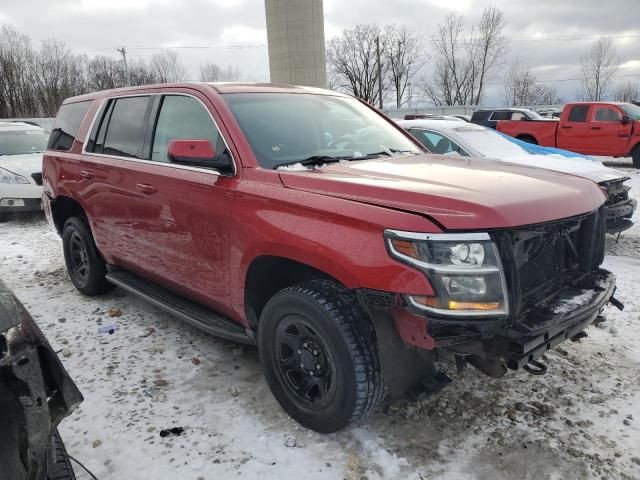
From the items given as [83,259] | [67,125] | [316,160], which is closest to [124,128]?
[67,125]

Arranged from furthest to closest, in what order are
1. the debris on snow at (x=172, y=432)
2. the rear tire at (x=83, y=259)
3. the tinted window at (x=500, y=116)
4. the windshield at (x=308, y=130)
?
the tinted window at (x=500, y=116) → the rear tire at (x=83, y=259) → the windshield at (x=308, y=130) → the debris on snow at (x=172, y=432)

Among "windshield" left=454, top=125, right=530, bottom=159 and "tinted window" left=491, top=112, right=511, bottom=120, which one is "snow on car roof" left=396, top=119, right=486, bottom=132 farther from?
"tinted window" left=491, top=112, right=511, bottom=120

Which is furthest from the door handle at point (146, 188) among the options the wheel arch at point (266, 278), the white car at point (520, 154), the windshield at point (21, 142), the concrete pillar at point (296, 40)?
the concrete pillar at point (296, 40)

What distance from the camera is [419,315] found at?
220 cm

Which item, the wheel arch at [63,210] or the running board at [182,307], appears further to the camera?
the wheel arch at [63,210]

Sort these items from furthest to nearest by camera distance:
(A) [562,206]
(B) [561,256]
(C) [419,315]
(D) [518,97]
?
(D) [518,97]
(B) [561,256]
(A) [562,206]
(C) [419,315]

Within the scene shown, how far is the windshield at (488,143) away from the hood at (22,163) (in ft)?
23.2

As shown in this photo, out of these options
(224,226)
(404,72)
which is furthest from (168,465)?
(404,72)

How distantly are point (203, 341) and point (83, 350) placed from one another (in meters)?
0.89

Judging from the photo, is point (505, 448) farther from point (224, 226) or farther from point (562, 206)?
point (224, 226)

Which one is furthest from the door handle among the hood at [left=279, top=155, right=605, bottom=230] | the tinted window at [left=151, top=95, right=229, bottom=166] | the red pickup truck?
the red pickup truck

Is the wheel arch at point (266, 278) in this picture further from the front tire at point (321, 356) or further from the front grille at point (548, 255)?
the front grille at point (548, 255)

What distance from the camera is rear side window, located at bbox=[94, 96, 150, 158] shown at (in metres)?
3.89

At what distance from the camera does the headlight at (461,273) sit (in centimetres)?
217
